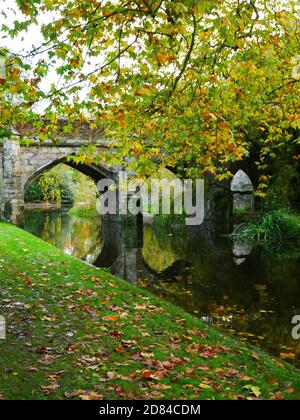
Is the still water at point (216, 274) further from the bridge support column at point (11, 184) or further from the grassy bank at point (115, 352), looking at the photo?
the bridge support column at point (11, 184)

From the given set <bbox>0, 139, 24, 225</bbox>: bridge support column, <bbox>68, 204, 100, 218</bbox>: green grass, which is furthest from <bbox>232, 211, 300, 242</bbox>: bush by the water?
<bbox>68, 204, 100, 218</bbox>: green grass

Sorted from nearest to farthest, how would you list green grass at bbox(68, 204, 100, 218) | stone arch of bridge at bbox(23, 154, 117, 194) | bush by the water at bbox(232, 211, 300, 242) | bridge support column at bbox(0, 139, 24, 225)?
bush by the water at bbox(232, 211, 300, 242)
bridge support column at bbox(0, 139, 24, 225)
stone arch of bridge at bbox(23, 154, 117, 194)
green grass at bbox(68, 204, 100, 218)

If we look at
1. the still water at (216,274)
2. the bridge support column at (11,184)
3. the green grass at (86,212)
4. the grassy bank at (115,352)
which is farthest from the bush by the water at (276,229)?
the green grass at (86,212)

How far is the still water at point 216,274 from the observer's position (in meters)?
8.25

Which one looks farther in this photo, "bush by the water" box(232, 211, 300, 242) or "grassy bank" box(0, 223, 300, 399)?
"bush by the water" box(232, 211, 300, 242)

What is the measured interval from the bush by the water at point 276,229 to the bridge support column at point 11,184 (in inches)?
427

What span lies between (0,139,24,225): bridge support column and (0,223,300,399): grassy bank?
13834 mm

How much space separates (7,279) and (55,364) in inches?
151

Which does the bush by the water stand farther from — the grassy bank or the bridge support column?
the grassy bank

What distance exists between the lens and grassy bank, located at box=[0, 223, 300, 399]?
4.55 metres

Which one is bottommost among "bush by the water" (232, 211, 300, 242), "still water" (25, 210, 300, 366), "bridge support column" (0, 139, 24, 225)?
"still water" (25, 210, 300, 366)

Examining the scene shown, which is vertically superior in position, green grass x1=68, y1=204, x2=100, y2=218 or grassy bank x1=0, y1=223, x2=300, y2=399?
green grass x1=68, y1=204, x2=100, y2=218

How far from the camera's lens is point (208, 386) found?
4746 mm

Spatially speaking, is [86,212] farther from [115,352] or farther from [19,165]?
[115,352]
